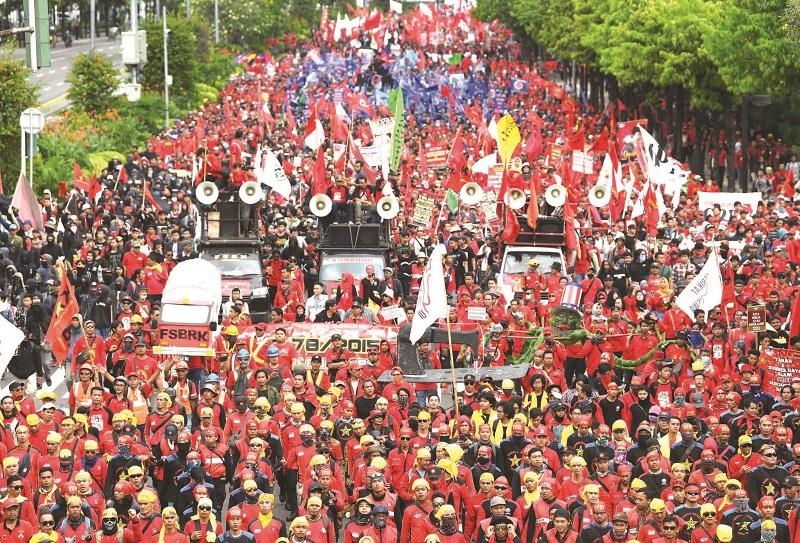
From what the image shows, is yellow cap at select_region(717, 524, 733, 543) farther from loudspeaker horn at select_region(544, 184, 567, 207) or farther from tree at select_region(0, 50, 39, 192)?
tree at select_region(0, 50, 39, 192)

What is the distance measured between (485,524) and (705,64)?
3757cm

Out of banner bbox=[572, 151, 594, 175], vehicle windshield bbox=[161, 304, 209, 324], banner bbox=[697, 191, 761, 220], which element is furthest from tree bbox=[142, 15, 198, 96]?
vehicle windshield bbox=[161, 304, 209, 324]

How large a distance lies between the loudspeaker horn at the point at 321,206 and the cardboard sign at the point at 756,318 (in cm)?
878

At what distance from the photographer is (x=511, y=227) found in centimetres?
2866

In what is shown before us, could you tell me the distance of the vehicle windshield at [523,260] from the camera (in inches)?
1081

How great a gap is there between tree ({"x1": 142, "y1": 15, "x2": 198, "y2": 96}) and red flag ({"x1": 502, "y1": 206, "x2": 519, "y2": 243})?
42.4 meters

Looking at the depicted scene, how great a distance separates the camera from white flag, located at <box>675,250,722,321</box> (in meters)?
23.0

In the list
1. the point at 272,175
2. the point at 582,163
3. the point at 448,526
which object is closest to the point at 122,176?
the point at 272,175

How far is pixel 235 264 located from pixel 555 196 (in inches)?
227

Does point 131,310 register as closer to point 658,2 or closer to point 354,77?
point 658,2

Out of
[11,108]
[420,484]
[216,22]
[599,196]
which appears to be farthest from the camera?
[216,22]

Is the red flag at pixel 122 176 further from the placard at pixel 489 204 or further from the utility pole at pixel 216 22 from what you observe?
the utility pole at pixel 216 22

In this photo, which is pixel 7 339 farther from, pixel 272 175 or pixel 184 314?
pixel 272 175

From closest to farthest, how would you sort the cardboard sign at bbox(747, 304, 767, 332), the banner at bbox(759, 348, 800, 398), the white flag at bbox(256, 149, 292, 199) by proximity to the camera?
the banner at bbox(759, 348, 800, 398), the cardboard sign at bbox(747, 304, 767, 332), the white flag at bbox(256, 149, 292, 199)
